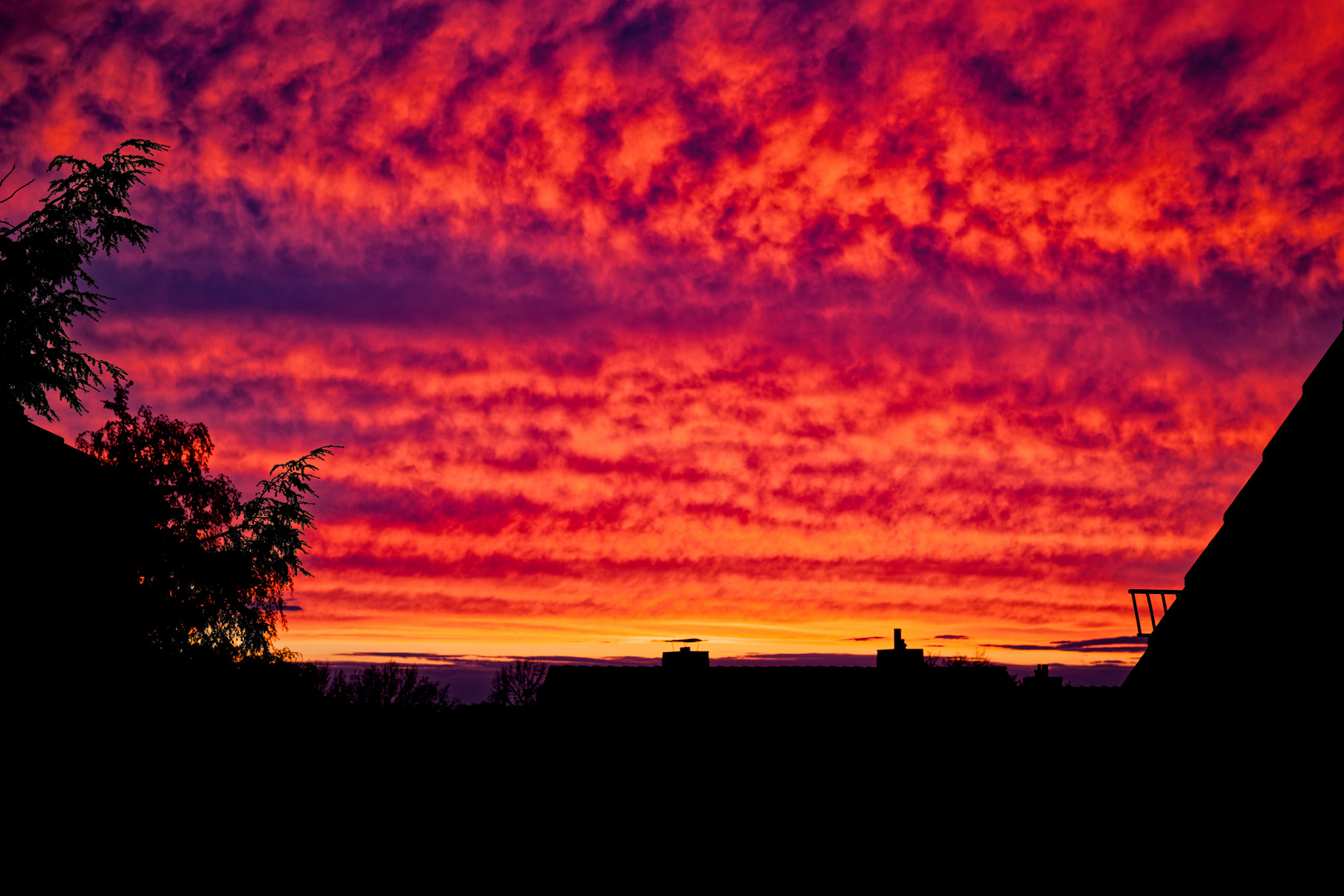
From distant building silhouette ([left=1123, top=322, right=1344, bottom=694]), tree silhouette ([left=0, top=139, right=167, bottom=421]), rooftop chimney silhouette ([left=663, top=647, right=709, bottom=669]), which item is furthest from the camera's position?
rooftop chimney silhouette ([left=663, top=647, right=709, bottom=669])

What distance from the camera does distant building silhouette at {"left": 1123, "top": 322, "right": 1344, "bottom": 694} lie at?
12.4ft

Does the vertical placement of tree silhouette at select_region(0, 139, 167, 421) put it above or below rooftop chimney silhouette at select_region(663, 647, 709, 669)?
above

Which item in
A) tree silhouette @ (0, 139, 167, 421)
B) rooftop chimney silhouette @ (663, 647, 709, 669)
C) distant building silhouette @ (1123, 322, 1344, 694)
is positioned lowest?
distant building silhouette @ (1123, 322, 1344, 694)

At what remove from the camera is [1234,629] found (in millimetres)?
4246

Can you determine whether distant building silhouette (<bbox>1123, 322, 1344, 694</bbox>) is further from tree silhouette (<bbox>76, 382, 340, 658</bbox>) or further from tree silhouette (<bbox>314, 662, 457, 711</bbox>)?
tree silhouette (<bbox>314, 662, 457, 711</bbox>)

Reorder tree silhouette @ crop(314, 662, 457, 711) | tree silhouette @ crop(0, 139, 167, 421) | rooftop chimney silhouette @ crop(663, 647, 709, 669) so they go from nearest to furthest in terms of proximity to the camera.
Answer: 1. tree silhouette @ crop(0, 139, 167, 421)
2. rooftop chimney silhouette @ crop(663, 647, 709, 669)
3. tree silhouette @ crop(314, 662, 457, 711)

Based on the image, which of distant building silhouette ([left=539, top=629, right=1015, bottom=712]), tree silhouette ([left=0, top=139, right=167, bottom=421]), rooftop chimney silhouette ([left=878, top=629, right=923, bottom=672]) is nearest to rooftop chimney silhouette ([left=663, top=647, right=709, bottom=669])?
distant building silhouette ([left=539, top=629, right=1015, bottom=712])

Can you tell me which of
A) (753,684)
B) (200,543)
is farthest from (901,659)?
(200,543)

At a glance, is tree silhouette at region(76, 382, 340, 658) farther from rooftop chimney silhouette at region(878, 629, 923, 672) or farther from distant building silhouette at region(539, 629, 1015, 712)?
rooftop chimney silhouette at region(878, 629, 923, 672)

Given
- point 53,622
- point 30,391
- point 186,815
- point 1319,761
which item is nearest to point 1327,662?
point 1319,761

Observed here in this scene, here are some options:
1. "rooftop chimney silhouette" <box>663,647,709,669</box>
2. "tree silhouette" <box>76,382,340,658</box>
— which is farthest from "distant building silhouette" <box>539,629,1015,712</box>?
"tree silhouette" <box>76,382,340,658</box>

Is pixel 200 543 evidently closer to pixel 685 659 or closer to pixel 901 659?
pixel 685 659

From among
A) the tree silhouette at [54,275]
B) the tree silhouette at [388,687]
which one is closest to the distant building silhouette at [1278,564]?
the tree silhouette at [54,275]

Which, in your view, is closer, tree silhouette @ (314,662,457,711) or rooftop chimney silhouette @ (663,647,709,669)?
rooftop chimney silhouette @ (663,647,709,669)
